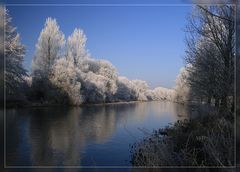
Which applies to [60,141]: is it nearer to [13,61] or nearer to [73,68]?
[13,61]

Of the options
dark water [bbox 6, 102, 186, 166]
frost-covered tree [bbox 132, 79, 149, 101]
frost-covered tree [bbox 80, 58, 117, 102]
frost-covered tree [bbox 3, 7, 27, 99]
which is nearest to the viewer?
dark water [bbox 6, 102, 186, 166]

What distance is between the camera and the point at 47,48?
46594mm

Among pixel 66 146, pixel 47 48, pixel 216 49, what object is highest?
pixel 47 48

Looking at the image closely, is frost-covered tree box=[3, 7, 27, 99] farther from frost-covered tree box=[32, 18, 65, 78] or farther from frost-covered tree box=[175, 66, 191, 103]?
frost-covered tree box=[175, 66, 191, 103]

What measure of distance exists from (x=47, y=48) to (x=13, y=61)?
13.1 meters

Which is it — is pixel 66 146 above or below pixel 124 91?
below

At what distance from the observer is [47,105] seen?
131 feet

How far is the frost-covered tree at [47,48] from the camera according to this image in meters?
45.0

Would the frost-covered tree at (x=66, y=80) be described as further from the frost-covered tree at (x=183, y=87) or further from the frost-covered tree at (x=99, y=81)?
the frost-covered tree at (x=183, y=87)

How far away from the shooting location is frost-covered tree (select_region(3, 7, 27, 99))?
103ft

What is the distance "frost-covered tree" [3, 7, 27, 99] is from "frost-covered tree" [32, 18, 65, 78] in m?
8.71

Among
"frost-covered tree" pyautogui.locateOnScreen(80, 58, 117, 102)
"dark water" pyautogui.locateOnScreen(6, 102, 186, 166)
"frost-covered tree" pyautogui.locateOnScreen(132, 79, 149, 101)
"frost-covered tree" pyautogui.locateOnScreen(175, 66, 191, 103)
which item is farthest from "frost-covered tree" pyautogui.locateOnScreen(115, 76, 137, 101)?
"dark water" pyautogui.locateOnScreen(6, 102, 186, 166)

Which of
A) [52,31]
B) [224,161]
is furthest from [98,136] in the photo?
[52,31]

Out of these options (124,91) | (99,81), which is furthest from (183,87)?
(124,91)
